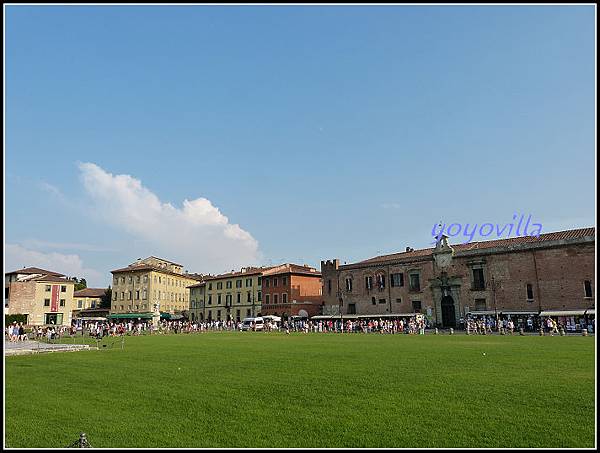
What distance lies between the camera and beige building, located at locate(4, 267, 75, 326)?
7244cm

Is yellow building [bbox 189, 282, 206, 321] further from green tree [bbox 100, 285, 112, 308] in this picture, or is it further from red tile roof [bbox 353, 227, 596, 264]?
red tile roof [bbox 353, 227, 596, 264]

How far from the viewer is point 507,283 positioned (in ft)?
156

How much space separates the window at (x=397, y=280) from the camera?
56.1 meters

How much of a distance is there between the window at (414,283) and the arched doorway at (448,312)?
333 centimetres

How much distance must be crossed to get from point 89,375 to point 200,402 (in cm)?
666

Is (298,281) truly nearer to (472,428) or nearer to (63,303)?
(63,303)

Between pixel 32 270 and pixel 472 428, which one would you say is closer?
pixel 472 428

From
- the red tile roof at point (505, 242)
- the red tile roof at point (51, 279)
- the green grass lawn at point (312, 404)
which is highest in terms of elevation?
the red tile roof at point (505, 242)

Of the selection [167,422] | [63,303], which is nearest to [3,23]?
[167,422]

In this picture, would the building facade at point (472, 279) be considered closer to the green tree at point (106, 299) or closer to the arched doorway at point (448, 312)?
the arched doorway at point (448, 312)

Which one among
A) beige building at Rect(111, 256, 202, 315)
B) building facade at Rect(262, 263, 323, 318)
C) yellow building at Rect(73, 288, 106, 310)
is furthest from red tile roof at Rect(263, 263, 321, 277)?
yellow building at Rect(73, 288, 106, 310)

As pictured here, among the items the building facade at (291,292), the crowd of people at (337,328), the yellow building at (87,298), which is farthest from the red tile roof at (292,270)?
the yellow building at (87,298)

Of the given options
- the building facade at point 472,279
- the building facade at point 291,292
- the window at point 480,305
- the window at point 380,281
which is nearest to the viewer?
the building facade at point 472,279

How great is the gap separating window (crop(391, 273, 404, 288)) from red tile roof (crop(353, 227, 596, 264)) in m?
2.25
